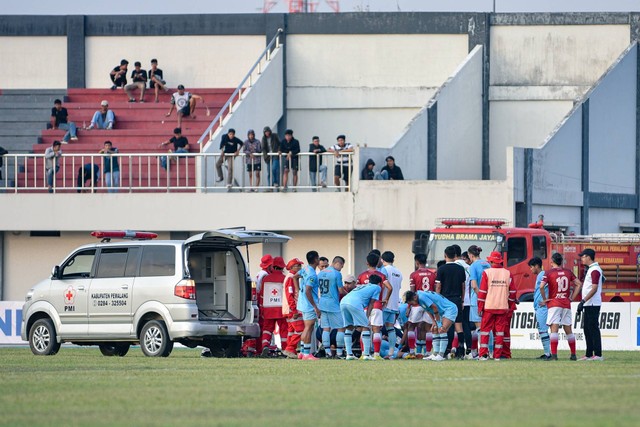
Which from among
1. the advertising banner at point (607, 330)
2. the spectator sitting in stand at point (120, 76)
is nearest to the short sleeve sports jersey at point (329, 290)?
the advertising banner at point (607, 330)

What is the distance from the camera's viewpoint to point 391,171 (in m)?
35.9

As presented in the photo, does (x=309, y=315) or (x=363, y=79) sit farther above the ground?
(x=363, y=79)

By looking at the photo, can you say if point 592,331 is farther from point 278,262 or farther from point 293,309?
point 278,262

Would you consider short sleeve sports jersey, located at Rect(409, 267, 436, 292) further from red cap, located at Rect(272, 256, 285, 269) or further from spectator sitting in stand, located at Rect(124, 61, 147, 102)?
spectator sitting in stand, located at Rect(124, 61, 147, 102)

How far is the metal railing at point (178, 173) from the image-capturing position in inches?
1390

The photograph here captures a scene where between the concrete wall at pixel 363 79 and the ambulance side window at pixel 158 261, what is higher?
the concrete wall at pixel 363 79

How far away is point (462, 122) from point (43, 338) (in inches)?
819

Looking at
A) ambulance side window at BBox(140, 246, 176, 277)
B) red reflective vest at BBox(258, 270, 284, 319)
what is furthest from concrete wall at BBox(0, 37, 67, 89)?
ambulance side window at BBox(140, 246, 176, 277)

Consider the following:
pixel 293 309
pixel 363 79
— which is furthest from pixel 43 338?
pixel 363 79

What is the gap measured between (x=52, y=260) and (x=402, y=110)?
11.9 metres

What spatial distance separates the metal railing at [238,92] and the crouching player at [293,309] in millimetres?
14442

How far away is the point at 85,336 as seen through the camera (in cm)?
2272

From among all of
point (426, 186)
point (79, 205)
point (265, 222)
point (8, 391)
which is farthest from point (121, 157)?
point (8, 391)

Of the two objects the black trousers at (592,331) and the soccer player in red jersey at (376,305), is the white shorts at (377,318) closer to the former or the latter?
the soccer player in red jersey at (376,305)
